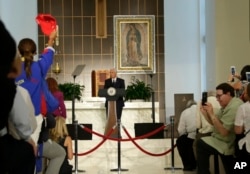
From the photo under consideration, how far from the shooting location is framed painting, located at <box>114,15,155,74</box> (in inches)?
588

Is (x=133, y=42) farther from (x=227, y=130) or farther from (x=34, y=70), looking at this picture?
(x=34, y=70)

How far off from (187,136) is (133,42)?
24.5ft

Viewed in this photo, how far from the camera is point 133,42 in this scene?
1500 centimetres

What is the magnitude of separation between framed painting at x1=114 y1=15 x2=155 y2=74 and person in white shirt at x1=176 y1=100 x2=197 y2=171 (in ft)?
→ 23.3

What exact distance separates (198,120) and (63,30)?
877 centimetres

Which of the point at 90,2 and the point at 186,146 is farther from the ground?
the point at 90,2

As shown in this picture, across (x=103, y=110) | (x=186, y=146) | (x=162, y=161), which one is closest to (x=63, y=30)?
(x=103, y=110)

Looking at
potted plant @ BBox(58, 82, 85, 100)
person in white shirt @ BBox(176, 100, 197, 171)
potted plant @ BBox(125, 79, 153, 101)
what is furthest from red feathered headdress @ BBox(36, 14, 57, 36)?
potted plant @ BBox(125, 79, 153, 101)

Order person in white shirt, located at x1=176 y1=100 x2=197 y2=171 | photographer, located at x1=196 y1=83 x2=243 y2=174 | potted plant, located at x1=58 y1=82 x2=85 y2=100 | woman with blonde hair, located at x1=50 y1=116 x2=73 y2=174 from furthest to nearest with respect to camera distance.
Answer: potted plant, located at x1=58 y1=82 x2=85 y2=100, person in white shirt, located at x1=176 y1=100 x2=197 y2=171, woman with blonde hair, located at x1=50 y1=116 x2=73 y2=174, photographer, located at x1=196 y1=83 x2=243 y2=174

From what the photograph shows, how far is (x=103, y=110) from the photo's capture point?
13148 mm

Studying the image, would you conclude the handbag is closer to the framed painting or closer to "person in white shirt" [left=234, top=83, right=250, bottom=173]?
"person in white shirt" [left=234, top=83, right=250, bottom=173]

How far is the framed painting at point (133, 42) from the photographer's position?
14945mm

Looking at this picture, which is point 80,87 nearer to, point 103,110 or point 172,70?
point 103,110

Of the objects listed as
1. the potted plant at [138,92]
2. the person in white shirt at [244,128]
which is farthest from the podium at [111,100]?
the person in white shirt at [244,128]
